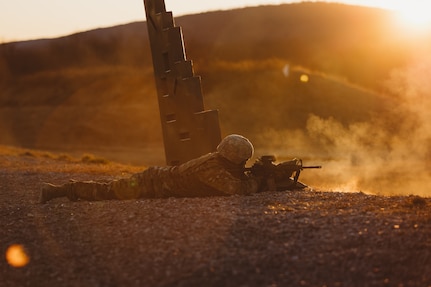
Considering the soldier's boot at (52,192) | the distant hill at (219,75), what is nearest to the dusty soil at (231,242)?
the soldier's boot at (52,192)

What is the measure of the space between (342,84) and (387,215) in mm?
37180

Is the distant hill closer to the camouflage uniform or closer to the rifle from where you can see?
the rifle

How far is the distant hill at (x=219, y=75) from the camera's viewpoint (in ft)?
133

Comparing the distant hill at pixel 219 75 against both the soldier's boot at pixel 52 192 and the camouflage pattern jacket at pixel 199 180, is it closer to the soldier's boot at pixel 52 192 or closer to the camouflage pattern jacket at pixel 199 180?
the soldier's boot at pixel 52 192

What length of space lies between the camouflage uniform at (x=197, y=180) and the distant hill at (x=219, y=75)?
83.8 feet

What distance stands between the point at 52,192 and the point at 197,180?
112 inches

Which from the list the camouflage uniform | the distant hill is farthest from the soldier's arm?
the distant hill

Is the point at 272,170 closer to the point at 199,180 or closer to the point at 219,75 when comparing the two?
the point at 199,180

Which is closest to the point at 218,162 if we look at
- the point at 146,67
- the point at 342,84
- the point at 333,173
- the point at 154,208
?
the point at 154,208

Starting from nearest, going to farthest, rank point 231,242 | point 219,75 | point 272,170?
point 231,242 → point 272,170 → point 219,75

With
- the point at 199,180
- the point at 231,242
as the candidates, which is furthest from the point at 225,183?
the point at 231,242

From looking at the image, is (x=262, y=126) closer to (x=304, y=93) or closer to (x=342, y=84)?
(x=304, y=93)

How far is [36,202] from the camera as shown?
1243cm

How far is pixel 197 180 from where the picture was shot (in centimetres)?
1060
